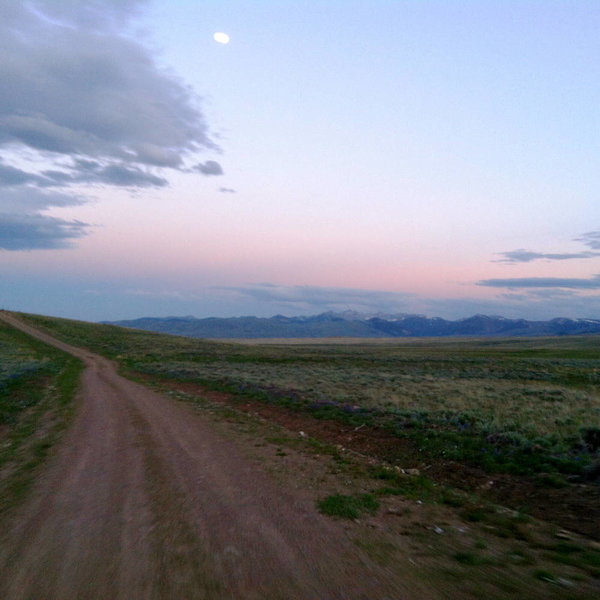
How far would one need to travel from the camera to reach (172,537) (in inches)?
271

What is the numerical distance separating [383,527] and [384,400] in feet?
42.9

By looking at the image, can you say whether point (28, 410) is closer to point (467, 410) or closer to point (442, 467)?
point (442, 467)

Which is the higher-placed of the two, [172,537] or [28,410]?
[172,537]

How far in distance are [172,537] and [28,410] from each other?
50.9ft

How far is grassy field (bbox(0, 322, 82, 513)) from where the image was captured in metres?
10.5

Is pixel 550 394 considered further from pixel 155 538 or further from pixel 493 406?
pixel 155 538

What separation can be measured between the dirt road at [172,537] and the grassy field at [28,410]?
665mm

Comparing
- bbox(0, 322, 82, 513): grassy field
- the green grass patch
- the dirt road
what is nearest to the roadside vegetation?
the green grass patch

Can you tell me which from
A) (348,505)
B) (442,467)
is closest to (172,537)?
(348,505)

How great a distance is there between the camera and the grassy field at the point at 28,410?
34.3ft

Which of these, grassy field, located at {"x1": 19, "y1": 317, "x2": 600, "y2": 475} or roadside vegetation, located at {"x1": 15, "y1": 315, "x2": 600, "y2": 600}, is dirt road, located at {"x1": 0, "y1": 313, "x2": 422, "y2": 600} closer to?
roadside vegetation, located at {"x1": 15, "y1": 315, "x2": 600, "y2": 600}

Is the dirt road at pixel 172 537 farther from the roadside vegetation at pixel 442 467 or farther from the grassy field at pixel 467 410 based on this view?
the grassy field at pixel 467 410

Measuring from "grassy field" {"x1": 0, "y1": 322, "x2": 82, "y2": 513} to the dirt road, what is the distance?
2.18 ft

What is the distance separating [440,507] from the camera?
861 centimetres
